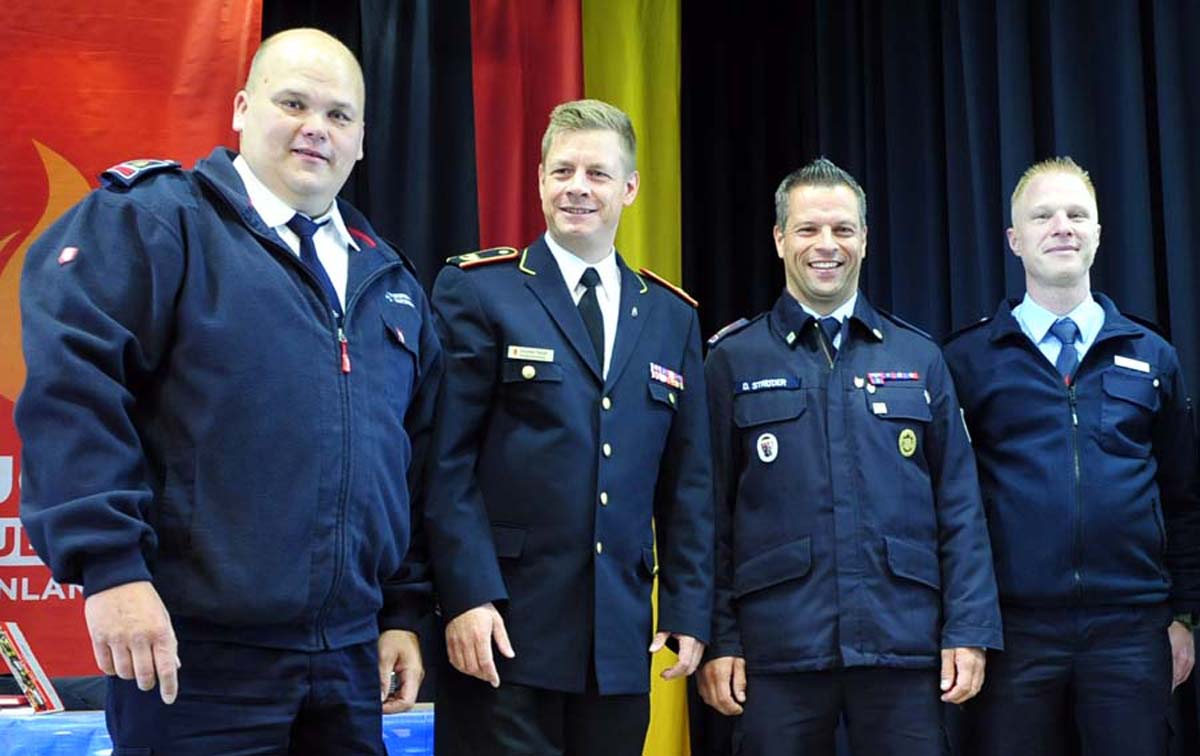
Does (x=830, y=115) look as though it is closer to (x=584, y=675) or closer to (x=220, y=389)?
(x=584, y=675)

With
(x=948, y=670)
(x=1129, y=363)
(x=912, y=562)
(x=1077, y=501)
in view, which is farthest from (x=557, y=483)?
(x=1129, y=363)

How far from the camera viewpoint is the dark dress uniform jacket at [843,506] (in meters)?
2.63

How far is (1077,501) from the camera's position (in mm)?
2918

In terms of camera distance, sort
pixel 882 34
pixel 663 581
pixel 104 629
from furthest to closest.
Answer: pixel 882 34
pixel 663 581
pixel 104 629

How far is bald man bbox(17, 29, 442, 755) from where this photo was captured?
1.68 m

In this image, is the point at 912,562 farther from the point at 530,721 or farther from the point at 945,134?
the point at 945,134

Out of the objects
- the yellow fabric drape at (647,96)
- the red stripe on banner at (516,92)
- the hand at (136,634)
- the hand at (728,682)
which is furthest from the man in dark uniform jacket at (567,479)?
the yellow fabric drape at (647,96)

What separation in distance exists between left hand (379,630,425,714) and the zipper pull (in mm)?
478

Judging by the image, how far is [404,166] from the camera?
4.32m

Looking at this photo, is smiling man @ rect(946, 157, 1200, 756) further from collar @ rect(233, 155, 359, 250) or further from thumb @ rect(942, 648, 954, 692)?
collar @ rect(233, 155, 359, 250)

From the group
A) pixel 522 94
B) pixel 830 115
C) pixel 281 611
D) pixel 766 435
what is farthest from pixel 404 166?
pixel 281 611

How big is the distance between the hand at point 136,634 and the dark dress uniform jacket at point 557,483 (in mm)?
638

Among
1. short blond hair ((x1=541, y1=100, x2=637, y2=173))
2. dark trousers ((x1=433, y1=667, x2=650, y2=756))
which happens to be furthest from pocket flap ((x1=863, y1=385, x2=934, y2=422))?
dark trousers ((x1=433, y1=667, x2=650, y2=756))

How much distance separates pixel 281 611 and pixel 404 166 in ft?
8.96
